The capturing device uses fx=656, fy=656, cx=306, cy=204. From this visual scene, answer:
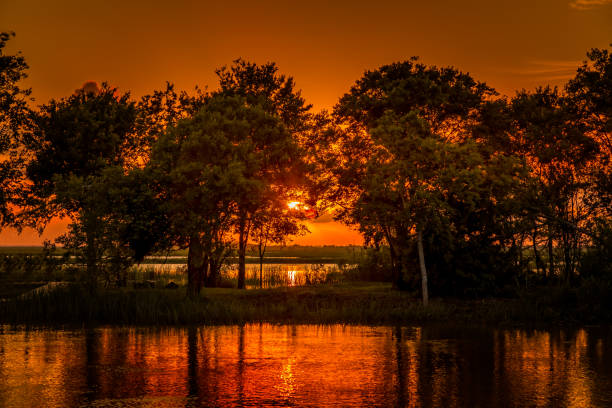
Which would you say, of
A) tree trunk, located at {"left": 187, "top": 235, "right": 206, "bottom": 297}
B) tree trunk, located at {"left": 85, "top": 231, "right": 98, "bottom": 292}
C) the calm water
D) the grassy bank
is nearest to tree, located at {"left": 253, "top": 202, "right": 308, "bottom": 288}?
tree trunk, located at {"left": 187, "top": 235, "right": 206, "bottom": 297}

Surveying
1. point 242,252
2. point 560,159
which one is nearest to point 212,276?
point 242,252

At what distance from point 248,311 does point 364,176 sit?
32.9ft

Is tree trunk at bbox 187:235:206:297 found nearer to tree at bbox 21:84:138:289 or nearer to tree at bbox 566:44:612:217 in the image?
tree at bbox 21:84:138:289

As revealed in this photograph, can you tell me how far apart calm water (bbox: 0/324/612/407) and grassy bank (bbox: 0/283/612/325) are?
133 inches

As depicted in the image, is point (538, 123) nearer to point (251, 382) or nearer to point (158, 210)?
point (158, 210)

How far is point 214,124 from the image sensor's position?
100 feet

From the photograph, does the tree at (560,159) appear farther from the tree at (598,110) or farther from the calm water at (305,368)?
the calm water at (305,368)

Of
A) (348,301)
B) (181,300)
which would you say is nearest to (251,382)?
(181,300)

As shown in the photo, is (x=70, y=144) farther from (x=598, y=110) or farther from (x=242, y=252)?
(x=598, y=110)

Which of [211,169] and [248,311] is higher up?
[211,169]

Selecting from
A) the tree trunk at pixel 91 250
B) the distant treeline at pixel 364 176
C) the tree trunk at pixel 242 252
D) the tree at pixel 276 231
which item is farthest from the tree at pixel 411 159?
the tree trunk at pixel 91 250

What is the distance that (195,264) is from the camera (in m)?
31.4

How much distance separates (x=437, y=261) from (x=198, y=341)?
629 inches

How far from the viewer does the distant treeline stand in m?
29.4
